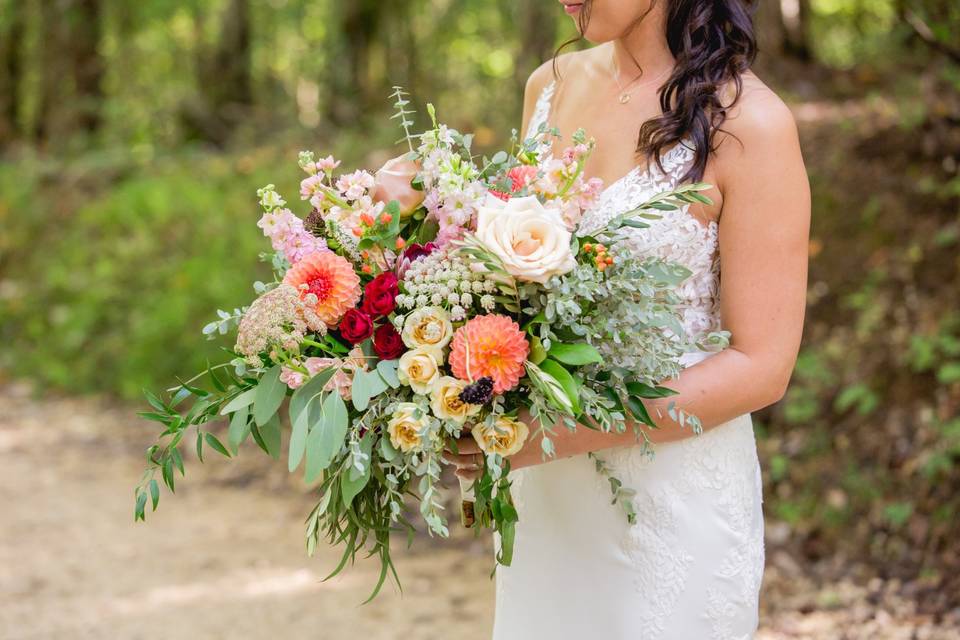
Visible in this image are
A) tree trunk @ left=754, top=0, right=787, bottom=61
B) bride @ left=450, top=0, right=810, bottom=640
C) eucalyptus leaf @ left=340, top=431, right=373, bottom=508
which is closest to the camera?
eucalyptus leaf @ left=340, top=431, right=373, bottom=508

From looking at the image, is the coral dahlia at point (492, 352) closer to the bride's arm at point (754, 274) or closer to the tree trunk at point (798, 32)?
the bride's arm at point (754, 274)

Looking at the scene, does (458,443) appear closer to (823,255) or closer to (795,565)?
(795,565)

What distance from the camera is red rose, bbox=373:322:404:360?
1.86m

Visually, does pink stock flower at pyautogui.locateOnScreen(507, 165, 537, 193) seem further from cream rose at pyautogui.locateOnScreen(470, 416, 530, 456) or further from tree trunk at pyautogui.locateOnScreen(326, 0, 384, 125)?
tree trunk at pyautogui.locateOnScreen(326, 0, 384, 125)

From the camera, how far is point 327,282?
187 centimetres

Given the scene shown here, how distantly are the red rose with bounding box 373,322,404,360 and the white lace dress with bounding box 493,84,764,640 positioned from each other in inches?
21.3

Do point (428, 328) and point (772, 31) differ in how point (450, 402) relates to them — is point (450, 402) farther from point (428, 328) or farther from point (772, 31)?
point (772, 31)

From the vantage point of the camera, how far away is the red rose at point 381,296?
1.85m

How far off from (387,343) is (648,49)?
3.33 feet

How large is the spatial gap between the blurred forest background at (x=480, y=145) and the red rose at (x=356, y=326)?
11.5 ft

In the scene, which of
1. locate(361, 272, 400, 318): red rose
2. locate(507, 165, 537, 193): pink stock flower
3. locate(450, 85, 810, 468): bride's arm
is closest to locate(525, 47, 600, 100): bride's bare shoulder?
locate(450, 85, 810, 468): bride's arm

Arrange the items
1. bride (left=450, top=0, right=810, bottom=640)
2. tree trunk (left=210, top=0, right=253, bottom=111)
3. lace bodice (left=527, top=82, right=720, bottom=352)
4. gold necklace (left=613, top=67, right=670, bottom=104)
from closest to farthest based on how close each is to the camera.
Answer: bride (left=450, top=0, right=810, bottom=640) → lace bodice (left=527, top=82, right=720, bottom=352) → gold necklace (left=613, top=67, right=670, bottom=104) → tree trunk (left=210, top=0, right=253, bottom=111)

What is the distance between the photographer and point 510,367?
1.77m

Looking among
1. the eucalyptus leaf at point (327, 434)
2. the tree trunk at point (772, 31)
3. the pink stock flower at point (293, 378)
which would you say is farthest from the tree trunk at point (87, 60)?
the eucalyptus leaf at point (327, 434)
